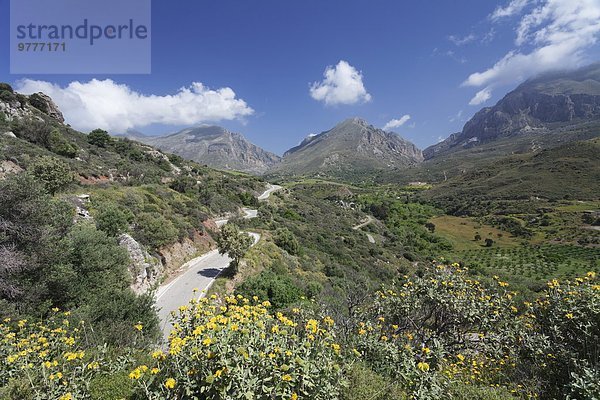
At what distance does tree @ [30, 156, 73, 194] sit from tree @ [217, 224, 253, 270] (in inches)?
451

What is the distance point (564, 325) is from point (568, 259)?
73.0 m

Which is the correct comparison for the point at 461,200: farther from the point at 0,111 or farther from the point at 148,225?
the point at 0,111

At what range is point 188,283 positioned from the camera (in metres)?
15.1

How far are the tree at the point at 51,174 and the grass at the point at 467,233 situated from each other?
8008 cm

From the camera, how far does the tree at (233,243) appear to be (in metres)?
16.4

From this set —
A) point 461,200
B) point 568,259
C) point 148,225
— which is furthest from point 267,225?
point 461,200

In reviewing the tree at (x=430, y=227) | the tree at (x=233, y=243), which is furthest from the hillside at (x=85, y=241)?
the tree at (x=430, y=227)

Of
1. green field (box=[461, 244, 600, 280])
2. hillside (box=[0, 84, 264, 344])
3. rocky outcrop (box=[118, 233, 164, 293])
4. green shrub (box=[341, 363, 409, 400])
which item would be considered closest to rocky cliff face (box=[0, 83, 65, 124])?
hillside (box=[0, 84, 264, 344])

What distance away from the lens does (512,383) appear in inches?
200

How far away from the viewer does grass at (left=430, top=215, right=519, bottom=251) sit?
239ft

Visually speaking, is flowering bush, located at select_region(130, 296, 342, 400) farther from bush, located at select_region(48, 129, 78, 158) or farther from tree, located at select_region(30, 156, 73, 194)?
bush, located at select_region(48, 129, 78, 158)

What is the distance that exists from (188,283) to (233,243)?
3272 millimetres

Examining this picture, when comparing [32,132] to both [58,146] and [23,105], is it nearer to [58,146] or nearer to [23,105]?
[58,146]

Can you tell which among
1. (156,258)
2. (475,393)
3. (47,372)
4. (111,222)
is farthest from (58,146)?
(475,393)
